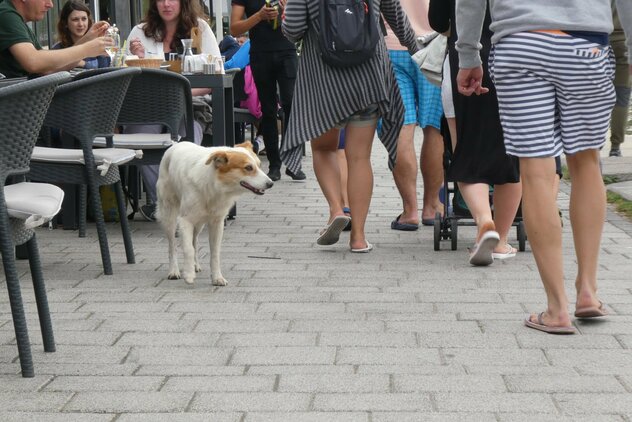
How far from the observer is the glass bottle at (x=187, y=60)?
8.50 metres

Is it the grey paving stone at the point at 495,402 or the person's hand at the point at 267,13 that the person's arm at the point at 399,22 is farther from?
the grey paving stone at the point at 495,402

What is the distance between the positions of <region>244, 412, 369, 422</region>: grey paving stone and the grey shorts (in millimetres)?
3647

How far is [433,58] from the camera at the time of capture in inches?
282

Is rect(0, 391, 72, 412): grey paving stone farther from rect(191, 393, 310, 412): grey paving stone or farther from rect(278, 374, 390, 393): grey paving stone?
rect(278, 374, 390, 393): grey paving stone

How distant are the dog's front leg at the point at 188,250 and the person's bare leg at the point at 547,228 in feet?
6.52

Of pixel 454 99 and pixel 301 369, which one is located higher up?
pixel 454 99

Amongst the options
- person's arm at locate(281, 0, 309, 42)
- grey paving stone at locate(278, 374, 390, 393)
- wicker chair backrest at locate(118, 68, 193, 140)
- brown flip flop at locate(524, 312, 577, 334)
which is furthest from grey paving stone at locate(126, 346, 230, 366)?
wicker chair backrest at locate(118, 68, 193, 140)

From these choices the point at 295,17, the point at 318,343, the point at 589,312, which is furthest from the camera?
the point at 295,17

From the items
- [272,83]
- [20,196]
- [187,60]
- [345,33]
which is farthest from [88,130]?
[272,83]

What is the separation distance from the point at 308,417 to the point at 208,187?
271 cm

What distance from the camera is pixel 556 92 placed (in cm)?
481

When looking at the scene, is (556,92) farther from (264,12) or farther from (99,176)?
(264,12)

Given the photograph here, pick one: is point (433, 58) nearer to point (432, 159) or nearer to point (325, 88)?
point (325, 88)

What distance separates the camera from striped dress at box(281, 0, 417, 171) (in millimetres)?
7039
